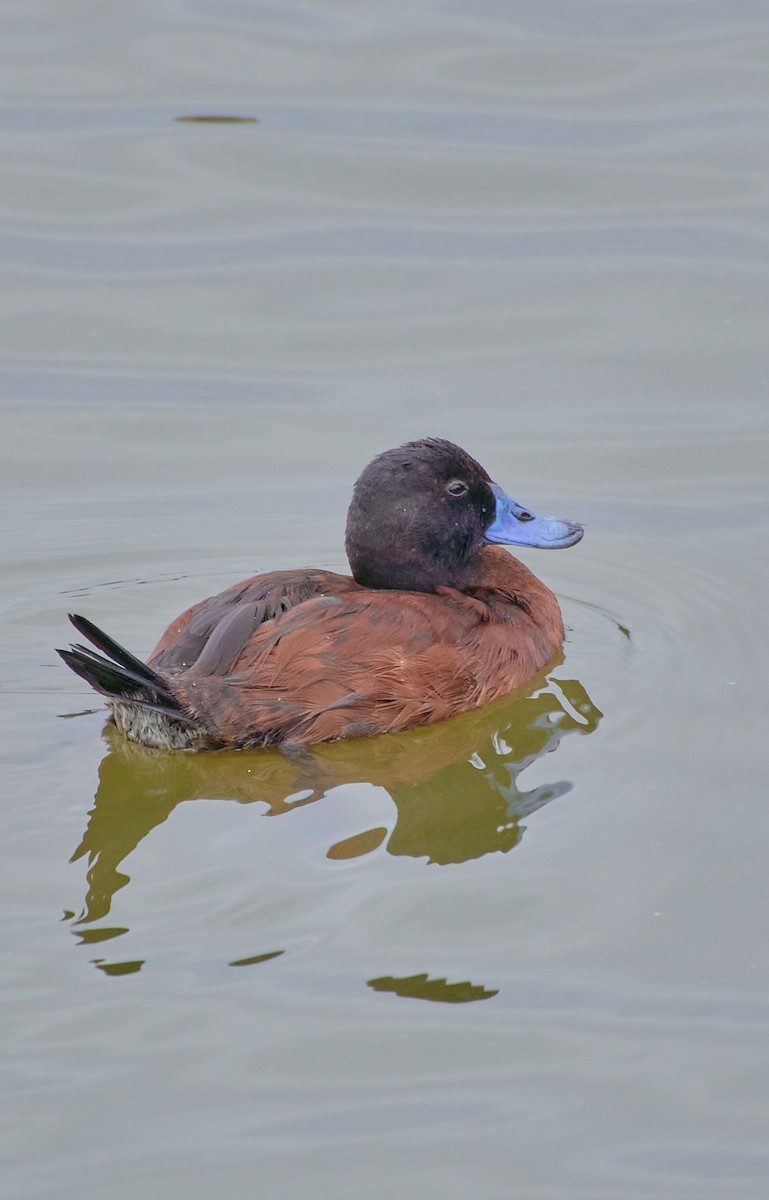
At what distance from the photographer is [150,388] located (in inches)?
330

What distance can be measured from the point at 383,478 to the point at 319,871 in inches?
68.1

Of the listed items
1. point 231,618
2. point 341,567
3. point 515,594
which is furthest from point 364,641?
point 341,567

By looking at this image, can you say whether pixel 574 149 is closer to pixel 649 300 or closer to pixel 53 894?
pixel 649 300

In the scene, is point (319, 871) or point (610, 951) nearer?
point (610, 951)

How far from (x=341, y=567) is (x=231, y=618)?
65.5 inches

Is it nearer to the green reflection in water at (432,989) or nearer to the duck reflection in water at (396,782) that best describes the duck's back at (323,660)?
the duck reflection in water at (396,782)

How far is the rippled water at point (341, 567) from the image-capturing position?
3.69m

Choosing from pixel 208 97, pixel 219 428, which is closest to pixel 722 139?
pixel 208 97

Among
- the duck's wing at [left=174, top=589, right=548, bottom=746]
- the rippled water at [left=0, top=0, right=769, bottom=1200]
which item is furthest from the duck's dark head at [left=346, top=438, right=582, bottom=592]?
the rippled water at [left=0, top=0, right=769, bottom=1200]

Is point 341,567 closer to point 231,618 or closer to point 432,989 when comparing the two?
point 231,618

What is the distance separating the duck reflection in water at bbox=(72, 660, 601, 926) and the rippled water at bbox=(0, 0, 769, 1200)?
18 mm

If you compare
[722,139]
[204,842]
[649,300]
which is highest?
[722,139]

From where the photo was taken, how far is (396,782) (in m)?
5.21

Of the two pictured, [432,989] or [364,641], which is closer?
[432,989]
